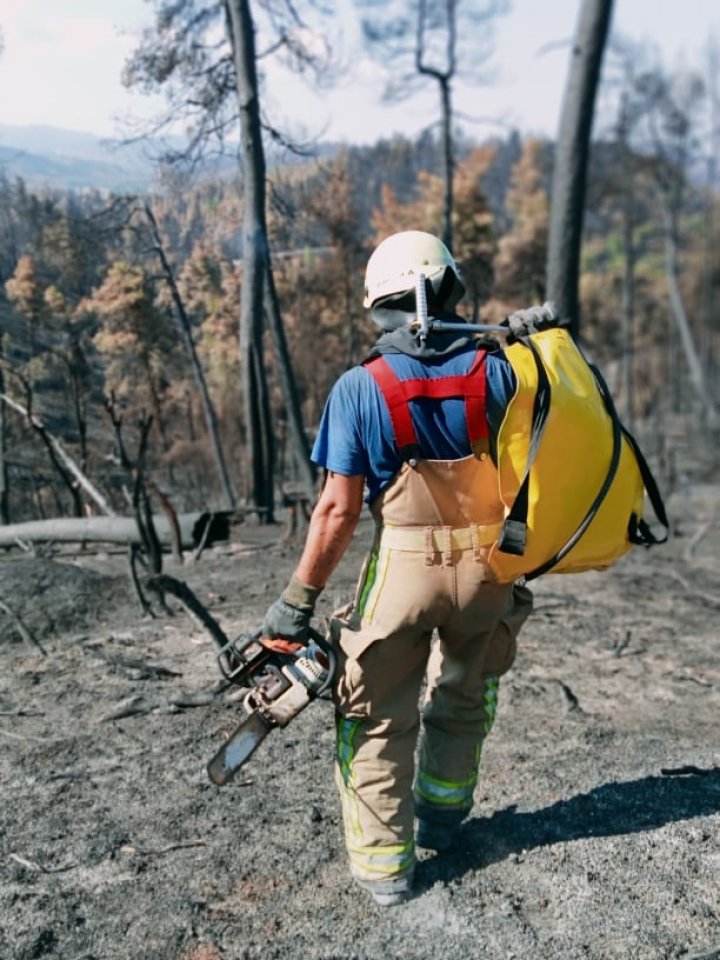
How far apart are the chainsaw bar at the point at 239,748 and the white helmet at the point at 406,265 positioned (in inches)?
58.5

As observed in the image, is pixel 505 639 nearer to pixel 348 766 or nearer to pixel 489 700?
pixel 489 700

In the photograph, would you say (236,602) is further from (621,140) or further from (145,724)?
(621,140)

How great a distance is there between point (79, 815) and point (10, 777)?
1.55 feet

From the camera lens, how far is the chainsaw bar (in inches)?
127

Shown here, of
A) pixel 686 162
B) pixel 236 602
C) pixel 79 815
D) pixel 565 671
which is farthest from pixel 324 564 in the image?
pixel 686 162

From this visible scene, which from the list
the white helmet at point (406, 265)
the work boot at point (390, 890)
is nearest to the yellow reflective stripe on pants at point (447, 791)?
the work boot at point (390, 890)

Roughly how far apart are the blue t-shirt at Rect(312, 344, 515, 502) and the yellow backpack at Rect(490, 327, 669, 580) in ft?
0.22

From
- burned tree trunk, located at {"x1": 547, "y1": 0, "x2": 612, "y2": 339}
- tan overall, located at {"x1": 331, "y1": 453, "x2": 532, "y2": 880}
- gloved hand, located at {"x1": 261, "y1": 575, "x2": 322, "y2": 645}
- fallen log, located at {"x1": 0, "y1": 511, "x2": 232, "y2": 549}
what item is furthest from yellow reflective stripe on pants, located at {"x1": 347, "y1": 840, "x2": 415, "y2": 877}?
burned tree trunk, located at {"x1": 547, "y1": 0, "x2": 612, "y2": 339}

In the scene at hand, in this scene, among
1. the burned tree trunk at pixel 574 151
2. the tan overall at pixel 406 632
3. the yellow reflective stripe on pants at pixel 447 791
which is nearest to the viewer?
the tan overall at pixel 406 632

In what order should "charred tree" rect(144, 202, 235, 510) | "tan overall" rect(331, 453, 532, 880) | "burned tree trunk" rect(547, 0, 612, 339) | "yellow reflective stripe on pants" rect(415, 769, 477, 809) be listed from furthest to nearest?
"burned tree trunk" rect(547, 0, 612, 339), "charred tree" rect(144, 202, 235, 510), "yellow reflective stripe on pants" rect(415, 769, 477, 809), "tan overall" rect(331, 453, 532, 880)

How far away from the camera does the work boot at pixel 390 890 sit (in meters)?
3.09

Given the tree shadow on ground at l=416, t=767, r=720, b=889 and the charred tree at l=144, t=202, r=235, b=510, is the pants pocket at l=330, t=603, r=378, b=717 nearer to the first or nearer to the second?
the tree shadow on ground at l=416, t=767, r=720, b=889

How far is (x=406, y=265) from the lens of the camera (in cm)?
304

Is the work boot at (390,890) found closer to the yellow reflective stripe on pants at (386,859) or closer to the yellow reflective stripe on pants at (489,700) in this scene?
the yellow reflective stripe on pants at (386,859)
